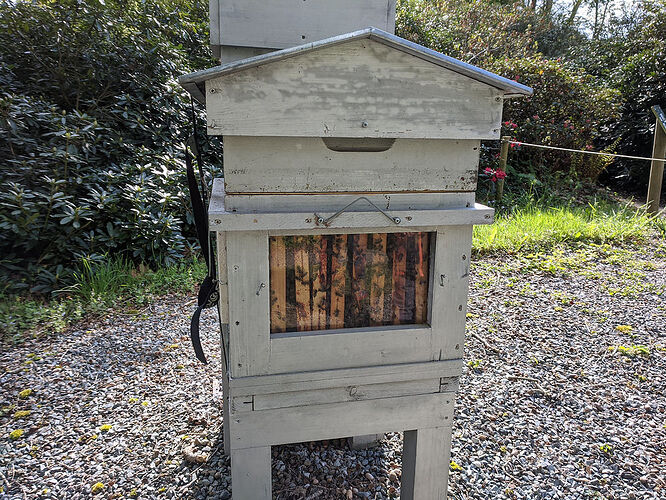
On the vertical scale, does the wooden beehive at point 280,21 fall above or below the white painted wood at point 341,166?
above

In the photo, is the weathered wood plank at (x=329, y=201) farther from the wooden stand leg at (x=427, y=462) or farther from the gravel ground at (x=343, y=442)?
the gravel ground at (x=343, y=442)

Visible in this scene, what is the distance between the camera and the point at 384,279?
1.52 meters

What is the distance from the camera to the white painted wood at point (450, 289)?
1.48 metres

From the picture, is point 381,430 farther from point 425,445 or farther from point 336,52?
point 336,52

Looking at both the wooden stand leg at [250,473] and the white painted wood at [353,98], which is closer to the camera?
the white painted wood at [353,98]

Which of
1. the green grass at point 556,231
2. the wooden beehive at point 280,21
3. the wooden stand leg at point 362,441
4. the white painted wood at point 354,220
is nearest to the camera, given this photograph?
the white painted wood at point 354,220

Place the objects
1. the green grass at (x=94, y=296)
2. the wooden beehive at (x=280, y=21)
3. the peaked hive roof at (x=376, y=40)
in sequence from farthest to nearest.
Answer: the green grass at (x=94, y=296)
the wooden beehive at (x=280, y=21)
the peaked hive roof at (x=376, y=40)

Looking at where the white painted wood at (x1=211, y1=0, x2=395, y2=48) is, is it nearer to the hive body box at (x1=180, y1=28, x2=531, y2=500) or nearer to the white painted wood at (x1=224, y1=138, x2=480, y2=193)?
the hive body box at (x1=180, y1=28, x2=531, y2=500)

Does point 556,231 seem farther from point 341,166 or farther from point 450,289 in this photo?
point 341,166

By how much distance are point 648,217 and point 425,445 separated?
5.54 m

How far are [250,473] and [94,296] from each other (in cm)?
271

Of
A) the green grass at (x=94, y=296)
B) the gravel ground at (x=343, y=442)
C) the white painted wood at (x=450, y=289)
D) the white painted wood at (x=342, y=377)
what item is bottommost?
the gravel ground at (x=343, y=442)

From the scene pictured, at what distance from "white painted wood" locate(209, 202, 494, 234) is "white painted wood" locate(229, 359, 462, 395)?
44cm

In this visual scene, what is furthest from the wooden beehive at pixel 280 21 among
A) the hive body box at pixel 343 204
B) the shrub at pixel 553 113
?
the shrub at pixel 553 113
